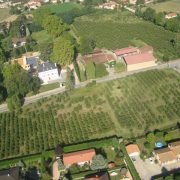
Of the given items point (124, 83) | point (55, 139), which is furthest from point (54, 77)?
point (55, 139)

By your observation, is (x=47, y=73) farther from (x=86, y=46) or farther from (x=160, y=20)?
(x=160, y=20)

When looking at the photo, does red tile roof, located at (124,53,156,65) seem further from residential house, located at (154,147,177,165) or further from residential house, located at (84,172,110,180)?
residential house, located at (84,172,110,180)

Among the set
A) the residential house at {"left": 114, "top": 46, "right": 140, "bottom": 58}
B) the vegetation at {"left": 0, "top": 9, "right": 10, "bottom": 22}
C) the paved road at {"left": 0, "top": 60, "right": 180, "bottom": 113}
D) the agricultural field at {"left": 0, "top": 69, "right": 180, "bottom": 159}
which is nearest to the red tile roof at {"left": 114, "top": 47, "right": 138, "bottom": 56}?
the residential house at {"left": 114, "top": 46, "right": 140, "bottom": 58}

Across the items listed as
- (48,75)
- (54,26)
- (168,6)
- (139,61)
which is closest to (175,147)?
(139,61)

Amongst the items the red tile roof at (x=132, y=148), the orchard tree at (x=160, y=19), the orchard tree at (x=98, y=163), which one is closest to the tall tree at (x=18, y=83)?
the orchard tree at (x=98, y=163)

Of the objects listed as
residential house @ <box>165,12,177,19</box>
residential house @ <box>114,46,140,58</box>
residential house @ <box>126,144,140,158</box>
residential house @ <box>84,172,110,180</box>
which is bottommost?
residential house @ <box>84,172,110,180</box>

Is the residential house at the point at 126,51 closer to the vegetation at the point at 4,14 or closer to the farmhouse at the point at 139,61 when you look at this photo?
the farmhouse at the point at 139,61
